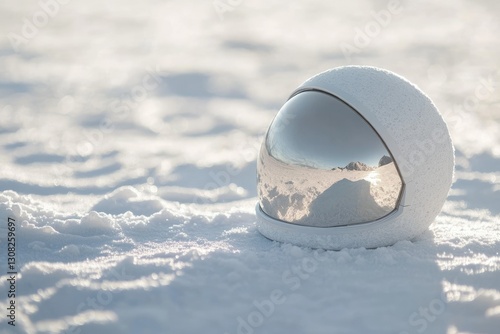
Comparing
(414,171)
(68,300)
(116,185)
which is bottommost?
(116,185)

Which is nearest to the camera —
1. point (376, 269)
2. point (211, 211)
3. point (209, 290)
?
point (209, 290)

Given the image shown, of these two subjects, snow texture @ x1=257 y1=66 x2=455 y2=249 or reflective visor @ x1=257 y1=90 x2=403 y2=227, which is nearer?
reflective visor @ x1=257 y1=90 x2=403 y2=227

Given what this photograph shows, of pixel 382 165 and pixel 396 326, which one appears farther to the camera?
pixel 382 165

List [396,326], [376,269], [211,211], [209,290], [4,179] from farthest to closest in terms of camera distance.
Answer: [4,179] < [211,211] < [376,269] < [209,290] < [396,326]

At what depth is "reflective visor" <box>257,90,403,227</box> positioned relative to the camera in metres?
5.67

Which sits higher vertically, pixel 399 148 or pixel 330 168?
pixel 399 148

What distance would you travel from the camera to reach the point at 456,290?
5.16 m

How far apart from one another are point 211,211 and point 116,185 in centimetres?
179

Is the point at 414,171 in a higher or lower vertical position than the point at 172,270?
higher

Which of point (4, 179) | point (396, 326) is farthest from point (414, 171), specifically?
point (4, 179)

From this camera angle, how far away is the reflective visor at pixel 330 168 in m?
5.67

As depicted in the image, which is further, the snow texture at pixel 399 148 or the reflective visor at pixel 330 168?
the snow texture at pixel 399 148

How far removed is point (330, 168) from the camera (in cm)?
566

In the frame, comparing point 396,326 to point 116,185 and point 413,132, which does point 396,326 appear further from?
point 116,185
